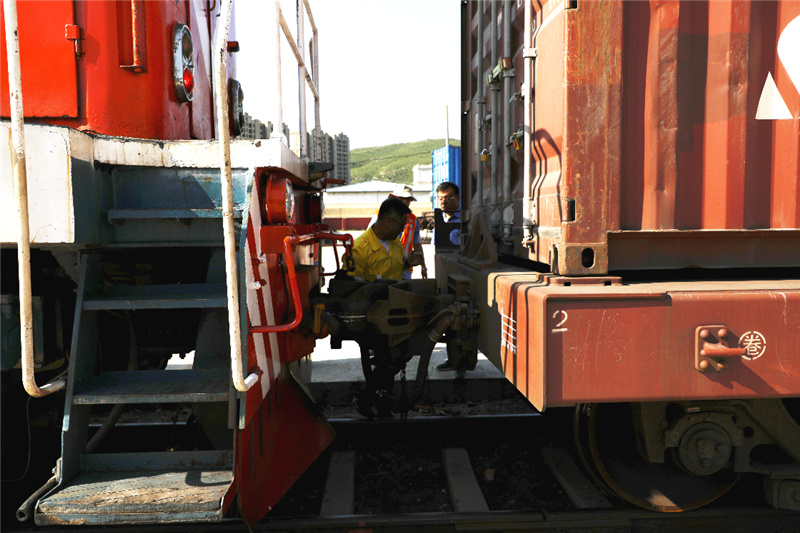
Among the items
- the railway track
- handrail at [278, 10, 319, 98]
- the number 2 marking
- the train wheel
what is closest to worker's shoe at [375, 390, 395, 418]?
the railway track

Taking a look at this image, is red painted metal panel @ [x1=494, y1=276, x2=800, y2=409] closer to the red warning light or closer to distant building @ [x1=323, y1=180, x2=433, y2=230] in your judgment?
the red warning light

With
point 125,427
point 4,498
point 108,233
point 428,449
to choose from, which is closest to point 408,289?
point 428,449

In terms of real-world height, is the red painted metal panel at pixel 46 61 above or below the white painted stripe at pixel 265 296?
above

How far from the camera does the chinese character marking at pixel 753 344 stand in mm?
2123

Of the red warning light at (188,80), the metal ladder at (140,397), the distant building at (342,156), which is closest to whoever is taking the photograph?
the metal ladder at (140,397)

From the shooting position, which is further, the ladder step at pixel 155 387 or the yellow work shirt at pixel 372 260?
the yellow work shirt at pixel 372 260

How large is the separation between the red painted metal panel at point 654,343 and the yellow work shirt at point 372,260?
87.7 inches

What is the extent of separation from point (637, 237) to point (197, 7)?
113 inches

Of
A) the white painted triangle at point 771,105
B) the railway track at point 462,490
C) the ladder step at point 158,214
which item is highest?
the white painted triangle at point 771,105

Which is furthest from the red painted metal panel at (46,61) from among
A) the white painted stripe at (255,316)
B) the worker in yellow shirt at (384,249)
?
the worker in yellow shirt at (384,249)

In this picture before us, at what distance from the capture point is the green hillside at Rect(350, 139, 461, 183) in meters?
118

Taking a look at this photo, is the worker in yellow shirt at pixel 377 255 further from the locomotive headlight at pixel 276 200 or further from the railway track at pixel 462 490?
the locomotive headlight at pixel 276 200

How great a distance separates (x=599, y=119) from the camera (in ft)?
7.38

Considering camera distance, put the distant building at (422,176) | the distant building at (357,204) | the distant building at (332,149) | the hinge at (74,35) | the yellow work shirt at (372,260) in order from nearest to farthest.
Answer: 1. the hinge at (74,35)
2. the distant building at (332,149)
3. the yellow work shirt at (372,260)
4. the distant building at (357,204)
5. the distant building at (422,176)
